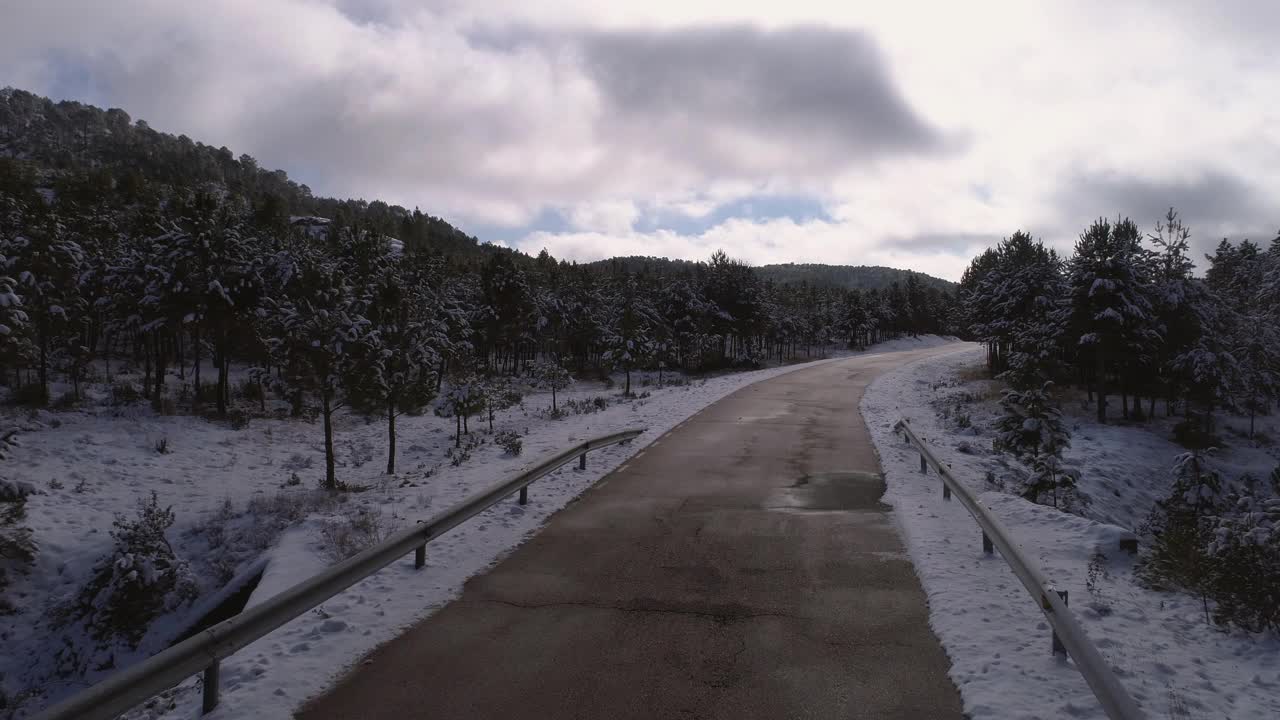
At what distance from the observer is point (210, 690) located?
4145mm

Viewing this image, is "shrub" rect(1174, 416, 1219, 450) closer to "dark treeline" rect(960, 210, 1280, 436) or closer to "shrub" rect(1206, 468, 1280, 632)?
"dark treeline" rect(960, 210, 1280, 436)

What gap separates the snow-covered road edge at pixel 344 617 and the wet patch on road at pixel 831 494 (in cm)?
337

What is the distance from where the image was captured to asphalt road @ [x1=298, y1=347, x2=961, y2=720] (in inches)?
166

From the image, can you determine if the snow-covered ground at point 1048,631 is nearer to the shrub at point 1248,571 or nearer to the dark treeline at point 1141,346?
the shrub at point 1248,571

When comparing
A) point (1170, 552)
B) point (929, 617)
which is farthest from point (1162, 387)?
point (929, 617)

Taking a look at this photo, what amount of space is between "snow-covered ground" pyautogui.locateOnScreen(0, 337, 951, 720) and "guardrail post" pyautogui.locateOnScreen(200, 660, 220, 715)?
8cm

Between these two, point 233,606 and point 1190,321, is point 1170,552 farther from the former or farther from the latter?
point 1190,321

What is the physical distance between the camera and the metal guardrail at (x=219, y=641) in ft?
11.2

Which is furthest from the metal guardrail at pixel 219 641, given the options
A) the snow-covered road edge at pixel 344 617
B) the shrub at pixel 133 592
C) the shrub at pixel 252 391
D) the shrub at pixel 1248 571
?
the shrub at pixel 252 391

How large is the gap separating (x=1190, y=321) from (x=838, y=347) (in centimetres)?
8958

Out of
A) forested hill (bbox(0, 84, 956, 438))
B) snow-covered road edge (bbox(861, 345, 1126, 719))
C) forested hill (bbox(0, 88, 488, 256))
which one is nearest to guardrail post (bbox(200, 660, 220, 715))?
snow-covered road edge (bbox(861, 345, 1126, 719))

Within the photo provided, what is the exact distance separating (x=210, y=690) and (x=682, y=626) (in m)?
3.38

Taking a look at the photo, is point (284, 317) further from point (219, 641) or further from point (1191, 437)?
point (1191, 437)

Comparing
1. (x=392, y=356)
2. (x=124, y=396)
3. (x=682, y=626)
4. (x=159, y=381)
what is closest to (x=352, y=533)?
(x=682, y=626)
